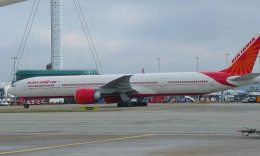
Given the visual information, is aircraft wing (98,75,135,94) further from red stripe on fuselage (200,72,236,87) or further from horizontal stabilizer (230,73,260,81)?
horizontal stabilizer (230,73,260,81)

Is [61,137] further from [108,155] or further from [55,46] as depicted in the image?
[55,46]

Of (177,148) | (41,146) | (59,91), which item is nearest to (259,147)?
(177,148)

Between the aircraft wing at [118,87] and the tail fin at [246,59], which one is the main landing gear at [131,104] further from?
the tail fin at [246,59]

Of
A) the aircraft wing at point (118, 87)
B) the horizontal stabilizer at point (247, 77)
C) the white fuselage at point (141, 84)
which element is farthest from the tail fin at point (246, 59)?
the aircraft wing at point (118, 87)

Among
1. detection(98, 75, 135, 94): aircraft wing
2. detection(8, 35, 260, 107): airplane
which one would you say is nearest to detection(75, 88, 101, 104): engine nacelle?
detection(8, 35, 260, 107): airplane

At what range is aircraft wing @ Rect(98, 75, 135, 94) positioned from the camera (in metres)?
60.2

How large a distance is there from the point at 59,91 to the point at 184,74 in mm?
15005

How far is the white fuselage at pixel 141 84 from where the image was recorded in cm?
5909

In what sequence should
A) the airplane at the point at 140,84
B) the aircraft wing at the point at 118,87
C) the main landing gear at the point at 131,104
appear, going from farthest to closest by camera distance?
the main landing gear at the point at 131,104, the aircraft wing at the point at 118,87, the airplane at the point at 140,84

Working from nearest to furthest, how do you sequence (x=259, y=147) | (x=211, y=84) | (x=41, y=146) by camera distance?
(x=259, y=147) → (x=41, y=146) → (x=211, y=84)

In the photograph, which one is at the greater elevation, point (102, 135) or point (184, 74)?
point (184, 74)

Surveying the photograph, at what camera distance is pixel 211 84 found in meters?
59.0

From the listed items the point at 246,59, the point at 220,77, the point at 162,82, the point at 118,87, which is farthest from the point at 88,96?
the point at 246,59

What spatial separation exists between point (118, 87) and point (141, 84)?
290cm
